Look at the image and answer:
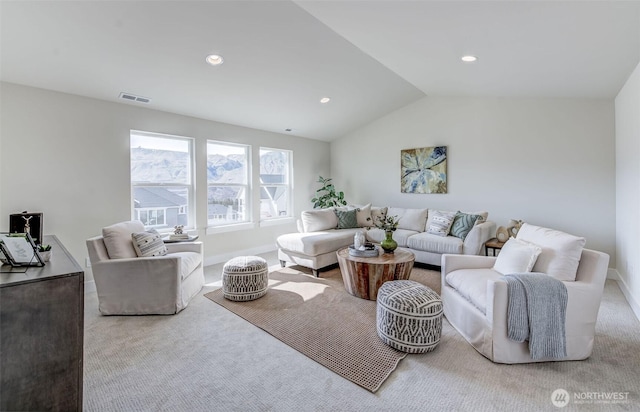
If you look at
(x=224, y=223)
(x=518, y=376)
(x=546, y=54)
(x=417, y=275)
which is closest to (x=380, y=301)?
(x=518, y=376)

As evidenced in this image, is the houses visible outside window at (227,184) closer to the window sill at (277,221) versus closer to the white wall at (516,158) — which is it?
the window sill at (277,221)

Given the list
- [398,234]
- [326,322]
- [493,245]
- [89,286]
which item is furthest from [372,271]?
[89,286]

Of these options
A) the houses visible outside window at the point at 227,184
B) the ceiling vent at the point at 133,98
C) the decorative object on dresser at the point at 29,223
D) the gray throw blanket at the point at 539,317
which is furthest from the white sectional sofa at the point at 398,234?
the decorative object on dresser at the point at 29,223

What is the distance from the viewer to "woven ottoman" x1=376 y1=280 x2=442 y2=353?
7.31 feet

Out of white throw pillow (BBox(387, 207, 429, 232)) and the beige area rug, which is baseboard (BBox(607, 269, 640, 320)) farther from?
white throw pillow (BBox(387, 207, 429, 232))

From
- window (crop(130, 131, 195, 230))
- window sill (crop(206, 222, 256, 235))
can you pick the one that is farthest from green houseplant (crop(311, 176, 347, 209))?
window (crop(130, 131, 195, 230))

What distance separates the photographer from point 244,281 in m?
3.27

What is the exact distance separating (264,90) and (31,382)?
12.2 ft

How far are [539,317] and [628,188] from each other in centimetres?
247

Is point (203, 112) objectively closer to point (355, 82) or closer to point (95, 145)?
point (95, 145)

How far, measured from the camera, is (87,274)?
367 cm

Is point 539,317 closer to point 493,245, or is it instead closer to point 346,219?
point 493,245

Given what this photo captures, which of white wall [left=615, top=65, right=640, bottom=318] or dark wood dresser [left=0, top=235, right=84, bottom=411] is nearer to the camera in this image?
dark wood dresser [left=0, top=235, right=84, bottom=411]

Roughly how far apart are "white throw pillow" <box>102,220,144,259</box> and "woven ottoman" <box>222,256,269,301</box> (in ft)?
3.26
